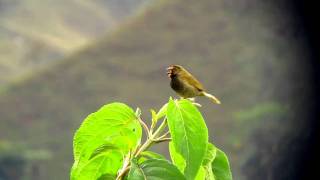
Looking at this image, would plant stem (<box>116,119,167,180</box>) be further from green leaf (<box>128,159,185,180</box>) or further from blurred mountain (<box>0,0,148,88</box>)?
blurred mountain (<box>0,0,148,88</box>)

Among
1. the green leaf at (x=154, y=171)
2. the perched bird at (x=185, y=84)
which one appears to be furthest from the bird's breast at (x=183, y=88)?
the green leaf at (x=154, y=171)

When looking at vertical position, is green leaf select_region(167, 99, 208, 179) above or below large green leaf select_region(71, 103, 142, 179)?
below

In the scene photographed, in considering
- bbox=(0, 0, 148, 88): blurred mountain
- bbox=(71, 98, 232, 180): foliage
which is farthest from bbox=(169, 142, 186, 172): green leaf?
bbox=(0, 0, 148, 88): blurred mountain

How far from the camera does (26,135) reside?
271 inches

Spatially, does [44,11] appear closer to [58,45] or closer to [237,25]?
[58,45]

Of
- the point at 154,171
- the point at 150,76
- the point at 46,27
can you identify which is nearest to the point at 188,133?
the point at 154,171

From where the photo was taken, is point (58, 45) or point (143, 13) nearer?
point (143, 13)

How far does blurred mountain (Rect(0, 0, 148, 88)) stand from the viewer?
26.7 feet

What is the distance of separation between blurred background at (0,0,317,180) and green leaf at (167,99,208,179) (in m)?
4.47

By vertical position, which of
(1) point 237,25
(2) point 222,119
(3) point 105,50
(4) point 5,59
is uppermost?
(4) point 5,59

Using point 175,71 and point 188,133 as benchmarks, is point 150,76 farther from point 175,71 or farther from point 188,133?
point 188,133

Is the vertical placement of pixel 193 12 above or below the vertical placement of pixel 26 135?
above

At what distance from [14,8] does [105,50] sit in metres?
2.11

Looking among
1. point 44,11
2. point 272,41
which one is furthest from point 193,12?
point 44,11
